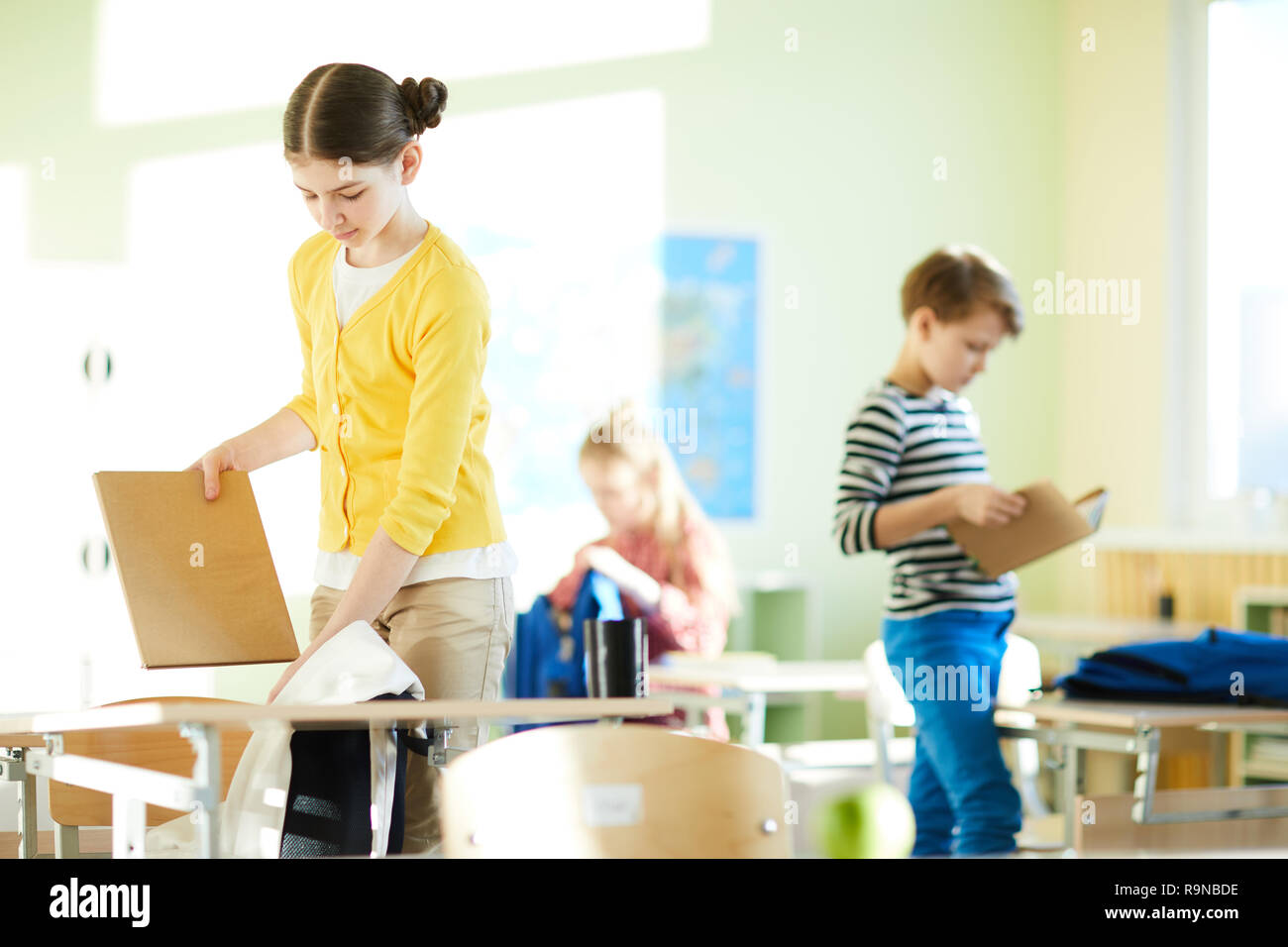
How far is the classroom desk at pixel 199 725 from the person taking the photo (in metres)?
1.29

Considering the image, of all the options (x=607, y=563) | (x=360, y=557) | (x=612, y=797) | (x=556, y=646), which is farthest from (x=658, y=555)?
(x=612, y=797)

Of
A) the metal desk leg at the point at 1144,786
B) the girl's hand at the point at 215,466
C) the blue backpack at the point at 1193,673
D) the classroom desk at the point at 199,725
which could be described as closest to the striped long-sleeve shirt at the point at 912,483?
the blue backpack at the point at 1193,673

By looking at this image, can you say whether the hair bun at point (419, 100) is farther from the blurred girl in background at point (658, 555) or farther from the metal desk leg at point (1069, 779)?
the blurred girl in background at point (658, 555)

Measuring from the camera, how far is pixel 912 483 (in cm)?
235

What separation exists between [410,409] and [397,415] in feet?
0.18

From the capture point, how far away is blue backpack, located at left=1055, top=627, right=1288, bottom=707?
2.27 metres

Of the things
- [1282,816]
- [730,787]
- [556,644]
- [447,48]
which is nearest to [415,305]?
[730,787]

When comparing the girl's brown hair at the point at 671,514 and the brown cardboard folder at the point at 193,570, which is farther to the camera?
the girl's brown hair at the point at 671,514

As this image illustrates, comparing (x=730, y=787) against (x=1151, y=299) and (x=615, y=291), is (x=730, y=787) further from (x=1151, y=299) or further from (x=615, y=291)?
(x=1151, y=299)

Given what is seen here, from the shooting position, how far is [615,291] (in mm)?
5090

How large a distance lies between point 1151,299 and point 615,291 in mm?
1987

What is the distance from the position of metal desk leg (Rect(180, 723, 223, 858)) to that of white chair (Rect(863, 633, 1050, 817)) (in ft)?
4.42
